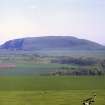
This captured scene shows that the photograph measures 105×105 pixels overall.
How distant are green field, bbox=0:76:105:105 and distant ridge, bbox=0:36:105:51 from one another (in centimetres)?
45

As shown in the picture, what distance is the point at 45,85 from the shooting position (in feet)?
16.0

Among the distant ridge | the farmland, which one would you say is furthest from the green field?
the distant ridge

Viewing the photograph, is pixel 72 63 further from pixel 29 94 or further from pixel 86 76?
pixel 29 94

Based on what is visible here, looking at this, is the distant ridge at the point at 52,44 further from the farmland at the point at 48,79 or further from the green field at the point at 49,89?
the green field at the point at 49,89

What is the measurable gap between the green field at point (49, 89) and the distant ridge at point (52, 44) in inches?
17.6

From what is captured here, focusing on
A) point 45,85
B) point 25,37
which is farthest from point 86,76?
point 25,37

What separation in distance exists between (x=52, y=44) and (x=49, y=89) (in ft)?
2.24

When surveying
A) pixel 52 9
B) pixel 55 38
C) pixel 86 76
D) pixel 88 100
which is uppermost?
pixel 52 9

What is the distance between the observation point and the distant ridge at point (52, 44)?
4.94m

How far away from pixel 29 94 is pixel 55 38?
3.05ft

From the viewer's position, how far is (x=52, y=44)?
16.4 feet

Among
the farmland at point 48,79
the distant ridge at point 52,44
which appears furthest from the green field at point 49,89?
the distant ridge at point 52,44

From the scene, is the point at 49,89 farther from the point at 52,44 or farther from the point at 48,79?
A: the point at 52,44

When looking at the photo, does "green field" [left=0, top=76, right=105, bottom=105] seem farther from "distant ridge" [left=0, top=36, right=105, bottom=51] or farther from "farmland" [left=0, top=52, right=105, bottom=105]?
"distant ridge" [left=0, top=36, right=105, bottom=51]
